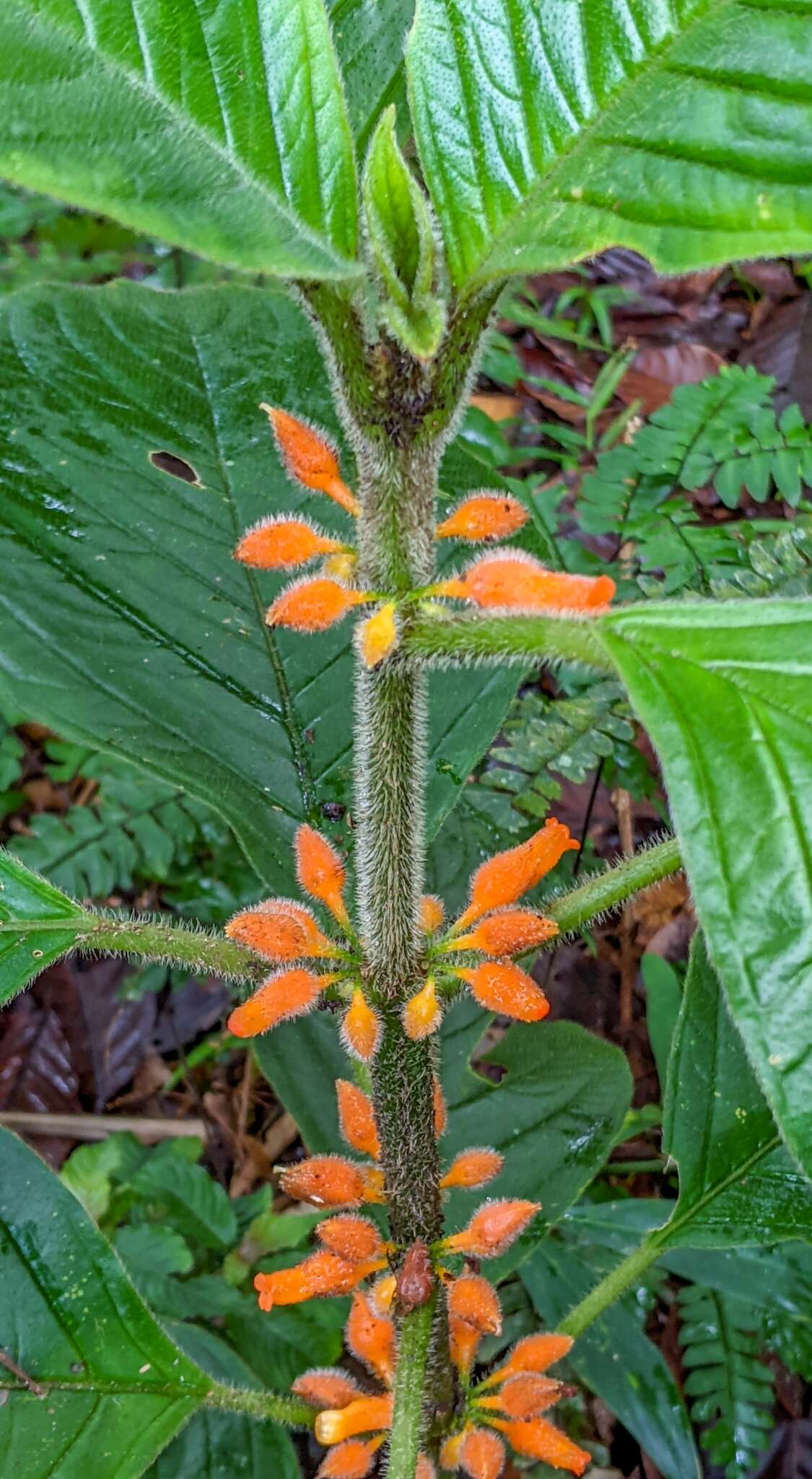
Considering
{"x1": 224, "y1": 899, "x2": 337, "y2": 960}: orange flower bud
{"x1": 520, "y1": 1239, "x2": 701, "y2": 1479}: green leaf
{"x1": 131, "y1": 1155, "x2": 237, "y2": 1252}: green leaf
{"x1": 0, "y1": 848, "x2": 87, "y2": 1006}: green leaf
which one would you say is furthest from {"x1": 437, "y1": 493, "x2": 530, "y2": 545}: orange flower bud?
{"x1": 131, "y1": 1155, "x2": 237, "y2": 1252}: green leaf

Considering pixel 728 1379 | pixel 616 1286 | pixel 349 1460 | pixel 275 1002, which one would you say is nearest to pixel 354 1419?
pixel 349 1460

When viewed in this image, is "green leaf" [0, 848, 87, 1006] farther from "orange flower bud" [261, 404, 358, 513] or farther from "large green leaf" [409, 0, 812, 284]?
"large green leaf" [409, 0, 812, 284]

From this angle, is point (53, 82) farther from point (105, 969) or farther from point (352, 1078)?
point (105, 969)

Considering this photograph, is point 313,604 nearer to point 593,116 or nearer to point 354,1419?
point 593,116

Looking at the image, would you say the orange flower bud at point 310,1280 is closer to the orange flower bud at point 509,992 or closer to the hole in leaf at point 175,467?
the orange flower bud at point 509,992

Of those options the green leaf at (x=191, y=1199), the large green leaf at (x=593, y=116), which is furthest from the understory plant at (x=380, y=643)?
the green leaf at (x=191, y=1199)
